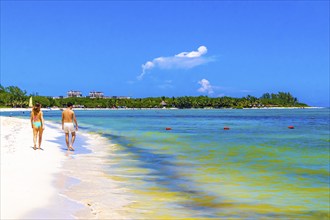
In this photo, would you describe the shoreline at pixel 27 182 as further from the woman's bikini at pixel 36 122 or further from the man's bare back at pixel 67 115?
the man's bare back at pixel 67 115

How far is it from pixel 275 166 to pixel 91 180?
33.7 feet

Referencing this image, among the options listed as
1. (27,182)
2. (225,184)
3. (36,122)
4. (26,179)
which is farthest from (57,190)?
(36,122)

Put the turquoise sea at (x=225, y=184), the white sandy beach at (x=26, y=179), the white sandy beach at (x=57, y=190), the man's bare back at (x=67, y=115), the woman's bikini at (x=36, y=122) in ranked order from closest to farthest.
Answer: the white sandy beach at (x=57, y=190) → the white sandy beach at (x=26, y=179) → the turquoise sea at (x=225, y=184) → the man's bare back at (x=67, y=115) → the woman's bikini at (x=36, y=122)

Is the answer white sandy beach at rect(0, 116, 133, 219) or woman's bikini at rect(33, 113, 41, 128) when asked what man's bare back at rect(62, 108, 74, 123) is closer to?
woman's bikini at rect(33, 113, 41, 128)

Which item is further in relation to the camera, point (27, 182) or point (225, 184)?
point (225, 184)

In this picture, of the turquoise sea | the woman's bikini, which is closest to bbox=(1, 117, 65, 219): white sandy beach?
the woman's bikini

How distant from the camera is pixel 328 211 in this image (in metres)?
11.3

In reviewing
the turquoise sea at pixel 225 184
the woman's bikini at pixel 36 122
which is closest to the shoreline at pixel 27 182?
the woman's bikini at pixel 36 122

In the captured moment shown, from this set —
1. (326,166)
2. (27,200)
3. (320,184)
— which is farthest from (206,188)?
(326,166)

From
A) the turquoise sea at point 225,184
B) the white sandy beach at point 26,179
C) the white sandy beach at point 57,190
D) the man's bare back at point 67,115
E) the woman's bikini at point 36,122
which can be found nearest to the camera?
the white sandy beach at point 57,190

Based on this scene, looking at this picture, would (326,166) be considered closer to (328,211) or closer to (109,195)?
(328,211)

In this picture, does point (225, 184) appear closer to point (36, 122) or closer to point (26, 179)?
point (26, 179)

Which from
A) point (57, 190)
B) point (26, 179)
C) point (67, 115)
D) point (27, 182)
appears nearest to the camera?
point (57, 190)

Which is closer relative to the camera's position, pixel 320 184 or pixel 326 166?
pixel 320 184
